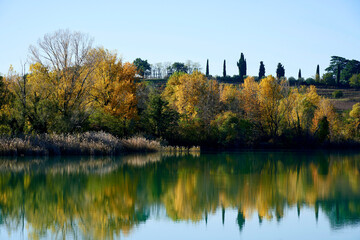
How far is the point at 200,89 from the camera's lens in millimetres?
51719

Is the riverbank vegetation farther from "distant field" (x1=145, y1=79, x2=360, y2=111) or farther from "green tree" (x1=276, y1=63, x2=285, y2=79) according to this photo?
"green tree" (x1=276, y1=63, x2=285, y2=79)

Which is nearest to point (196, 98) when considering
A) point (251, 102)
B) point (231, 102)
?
point (231, 102)

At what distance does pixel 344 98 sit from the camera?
89562 millimetres

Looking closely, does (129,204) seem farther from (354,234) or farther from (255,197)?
(354,234)

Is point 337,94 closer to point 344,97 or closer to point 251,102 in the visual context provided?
point 344,97

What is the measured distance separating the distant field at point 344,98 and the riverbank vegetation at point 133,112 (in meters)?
27.4

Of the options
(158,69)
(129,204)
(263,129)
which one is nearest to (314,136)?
(263,129)

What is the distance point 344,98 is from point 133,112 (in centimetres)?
6312

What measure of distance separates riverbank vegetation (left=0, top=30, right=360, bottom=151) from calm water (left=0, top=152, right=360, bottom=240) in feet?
30.7

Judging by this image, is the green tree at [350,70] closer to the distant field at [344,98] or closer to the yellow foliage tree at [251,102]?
the distant field at [344,98]

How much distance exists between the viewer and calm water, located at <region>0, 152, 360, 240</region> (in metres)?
11.0

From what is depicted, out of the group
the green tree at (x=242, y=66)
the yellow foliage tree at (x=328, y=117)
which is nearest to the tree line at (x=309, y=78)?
the green tree at (x=242, y=66)

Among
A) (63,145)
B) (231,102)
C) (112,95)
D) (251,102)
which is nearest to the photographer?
(63,145)

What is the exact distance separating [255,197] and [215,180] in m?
4.63
